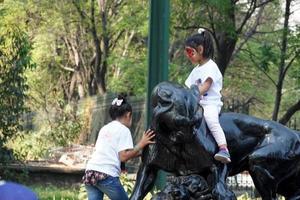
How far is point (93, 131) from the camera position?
72.7 feet

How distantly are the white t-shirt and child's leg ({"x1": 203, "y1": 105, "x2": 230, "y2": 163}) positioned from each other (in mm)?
1152

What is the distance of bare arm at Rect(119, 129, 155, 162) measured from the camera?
4797 millimetres

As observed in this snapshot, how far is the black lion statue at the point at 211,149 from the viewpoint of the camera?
4.59 meters

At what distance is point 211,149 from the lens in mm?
4727

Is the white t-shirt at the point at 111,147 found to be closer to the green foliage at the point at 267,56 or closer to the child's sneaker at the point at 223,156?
the child's sneaker at the point at 223,156

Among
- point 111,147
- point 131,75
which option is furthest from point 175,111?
point 131,75

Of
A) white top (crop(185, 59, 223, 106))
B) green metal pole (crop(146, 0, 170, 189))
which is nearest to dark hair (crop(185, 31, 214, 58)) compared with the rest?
white top (crop(185, 59, 223, 106))

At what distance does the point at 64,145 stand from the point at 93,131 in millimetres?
1227

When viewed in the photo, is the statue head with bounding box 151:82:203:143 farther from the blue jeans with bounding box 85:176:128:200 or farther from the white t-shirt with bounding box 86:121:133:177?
the blue jeans with bounding box 85:176:128:200

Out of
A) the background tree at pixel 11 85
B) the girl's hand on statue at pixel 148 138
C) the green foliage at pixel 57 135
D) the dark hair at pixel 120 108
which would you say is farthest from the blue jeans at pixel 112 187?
the green foliage at pixel 57 135

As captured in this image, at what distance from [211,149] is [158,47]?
281cm

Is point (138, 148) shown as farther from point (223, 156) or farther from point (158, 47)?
point (158, 47)

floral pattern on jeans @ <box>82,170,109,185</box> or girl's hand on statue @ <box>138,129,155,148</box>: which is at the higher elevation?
girl's hand on statue @ <box>138,129,155,148</box>

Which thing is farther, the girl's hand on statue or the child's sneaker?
the girl's hand on statue
